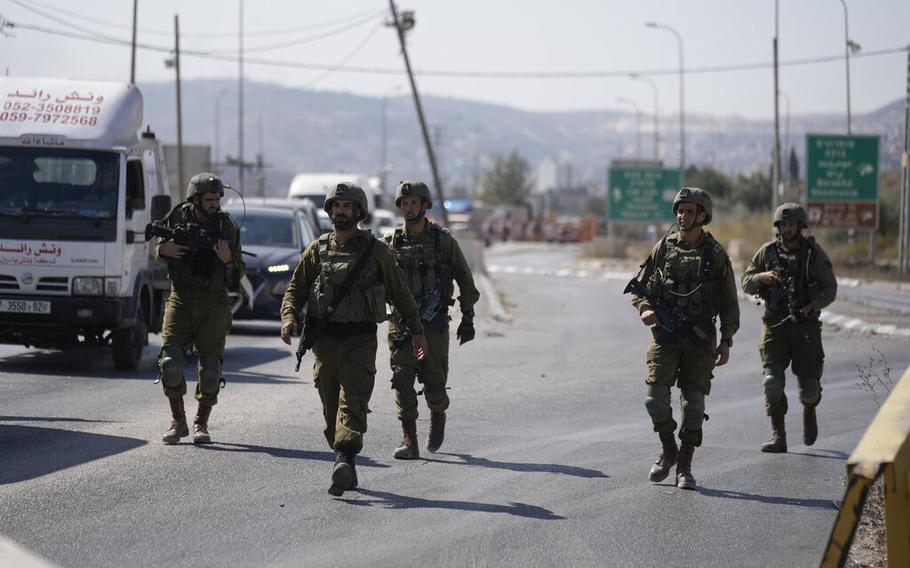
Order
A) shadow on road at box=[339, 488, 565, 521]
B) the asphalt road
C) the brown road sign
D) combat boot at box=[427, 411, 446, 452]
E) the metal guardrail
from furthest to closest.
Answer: the brown road sign < combat boot at box=[427, 411, 446, 452] < shadow on road at box=[339, 488, 565, 521] < the asphalt road < the metal guardrail

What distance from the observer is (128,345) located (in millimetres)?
14586

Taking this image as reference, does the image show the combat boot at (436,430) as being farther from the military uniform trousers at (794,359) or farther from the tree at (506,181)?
the tree at (506,181)

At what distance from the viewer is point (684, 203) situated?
864 cm

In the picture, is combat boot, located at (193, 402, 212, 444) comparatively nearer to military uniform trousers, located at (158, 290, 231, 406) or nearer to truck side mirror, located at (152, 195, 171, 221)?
military uniform trousers, located at (158, 290, 231, 406)

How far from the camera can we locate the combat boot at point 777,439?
1036 cm

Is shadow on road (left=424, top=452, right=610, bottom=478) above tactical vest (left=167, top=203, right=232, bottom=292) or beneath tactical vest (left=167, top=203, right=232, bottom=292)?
beneath

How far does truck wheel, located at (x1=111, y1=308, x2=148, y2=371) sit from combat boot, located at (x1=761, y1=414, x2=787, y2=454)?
686 cm

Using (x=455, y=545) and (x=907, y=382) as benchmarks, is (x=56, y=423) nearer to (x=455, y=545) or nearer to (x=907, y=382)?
(x=455, y=545)

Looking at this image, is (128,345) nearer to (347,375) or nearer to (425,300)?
(425,300)

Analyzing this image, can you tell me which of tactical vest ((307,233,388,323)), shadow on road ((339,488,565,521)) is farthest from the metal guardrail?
tactical vest ((307,233,388,323))

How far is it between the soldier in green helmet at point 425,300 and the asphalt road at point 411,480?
12.7 inches

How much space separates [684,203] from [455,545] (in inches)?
113

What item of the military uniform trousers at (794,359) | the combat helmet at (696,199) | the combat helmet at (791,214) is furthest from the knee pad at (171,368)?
the combat helmet at (791,214)

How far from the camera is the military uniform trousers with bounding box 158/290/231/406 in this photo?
9805 millimetres
